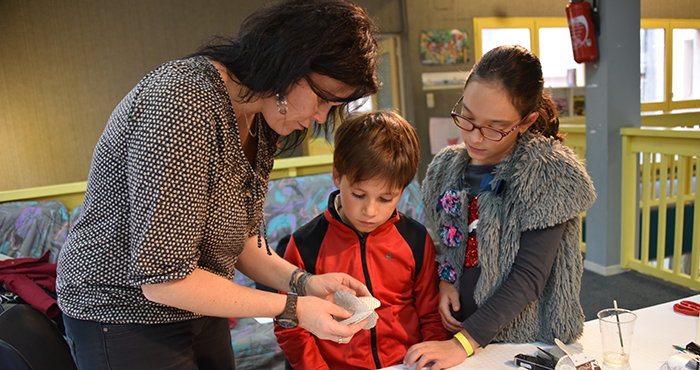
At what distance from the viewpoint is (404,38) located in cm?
482

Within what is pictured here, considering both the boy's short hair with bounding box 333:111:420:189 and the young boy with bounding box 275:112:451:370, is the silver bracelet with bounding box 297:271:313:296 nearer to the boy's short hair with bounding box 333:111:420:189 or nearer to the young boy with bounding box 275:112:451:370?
the young boy with bounding box 275:112:451:370

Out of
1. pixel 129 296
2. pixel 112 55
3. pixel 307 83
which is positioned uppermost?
pixel 112 55

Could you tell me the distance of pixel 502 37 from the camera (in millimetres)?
5559

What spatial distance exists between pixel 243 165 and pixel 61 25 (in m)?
3.30

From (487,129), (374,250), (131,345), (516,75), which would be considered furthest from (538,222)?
(131,345)

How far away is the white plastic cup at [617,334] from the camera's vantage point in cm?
89

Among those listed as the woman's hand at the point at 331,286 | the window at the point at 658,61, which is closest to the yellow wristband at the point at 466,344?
the woman's hand at the point at 331,286

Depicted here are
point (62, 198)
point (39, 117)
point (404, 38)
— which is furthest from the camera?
point (404, 38)

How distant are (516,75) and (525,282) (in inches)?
20.4

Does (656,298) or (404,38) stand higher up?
(404,38)

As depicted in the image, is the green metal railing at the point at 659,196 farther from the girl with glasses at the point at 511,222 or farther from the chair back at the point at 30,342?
the chair back at the point at 30,342

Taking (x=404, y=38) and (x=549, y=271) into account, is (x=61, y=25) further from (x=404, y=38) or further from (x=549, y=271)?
(x=549, y=271)

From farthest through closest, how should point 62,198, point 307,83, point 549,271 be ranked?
point 62,198, point 549,271, point 307,83

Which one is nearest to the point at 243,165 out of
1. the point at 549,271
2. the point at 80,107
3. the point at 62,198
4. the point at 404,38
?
Result: the point at 549,271
